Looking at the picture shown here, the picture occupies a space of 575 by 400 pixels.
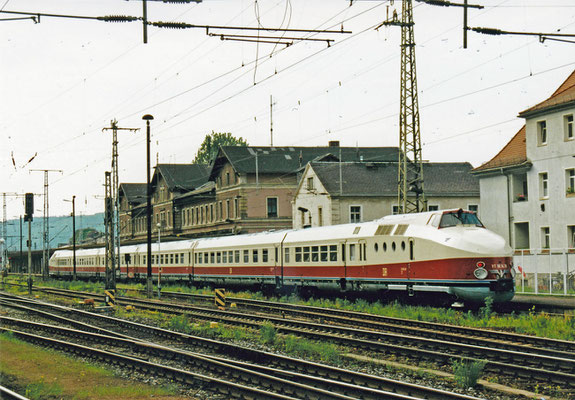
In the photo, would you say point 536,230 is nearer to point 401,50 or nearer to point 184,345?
point 401,50

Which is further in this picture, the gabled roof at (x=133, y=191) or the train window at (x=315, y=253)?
the gabled roof at (x=133, y=191)

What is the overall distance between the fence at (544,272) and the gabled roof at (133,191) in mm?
72252

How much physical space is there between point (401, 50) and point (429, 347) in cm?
2134

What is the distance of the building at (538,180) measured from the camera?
4122cm

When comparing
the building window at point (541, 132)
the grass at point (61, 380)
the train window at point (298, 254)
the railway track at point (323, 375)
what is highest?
the building window at point (541, 132)

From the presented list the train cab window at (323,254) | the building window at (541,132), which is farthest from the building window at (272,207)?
the train cab window at (323,254)

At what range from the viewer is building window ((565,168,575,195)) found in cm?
4106

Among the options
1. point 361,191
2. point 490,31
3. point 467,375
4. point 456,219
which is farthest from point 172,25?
point 361,191

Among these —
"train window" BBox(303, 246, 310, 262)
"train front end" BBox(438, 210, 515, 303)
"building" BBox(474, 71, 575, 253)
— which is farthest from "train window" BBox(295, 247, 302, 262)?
"building" BBox(474, 71, 575, 253)

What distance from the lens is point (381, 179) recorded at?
204ft

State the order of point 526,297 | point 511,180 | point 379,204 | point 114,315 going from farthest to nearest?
point 379,204
point 511,180
point 526,297
point 114,315

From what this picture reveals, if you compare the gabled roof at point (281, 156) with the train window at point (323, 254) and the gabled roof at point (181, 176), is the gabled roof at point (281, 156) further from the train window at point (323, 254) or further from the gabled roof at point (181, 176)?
the train window at point (323, 254)

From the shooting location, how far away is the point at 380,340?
1820 cm

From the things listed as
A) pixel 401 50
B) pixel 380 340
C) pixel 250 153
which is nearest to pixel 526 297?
pixel 401 50
